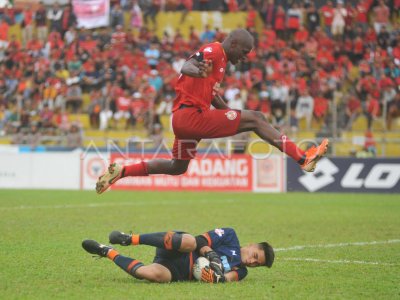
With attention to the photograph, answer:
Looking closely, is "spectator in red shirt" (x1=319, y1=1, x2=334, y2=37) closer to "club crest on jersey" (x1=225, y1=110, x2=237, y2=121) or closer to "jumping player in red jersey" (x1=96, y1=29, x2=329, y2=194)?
"jumping player in red jersey" (x1=96, y1=29, x2=329, y2=194)

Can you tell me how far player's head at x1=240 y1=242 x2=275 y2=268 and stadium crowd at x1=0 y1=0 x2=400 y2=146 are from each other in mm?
17918

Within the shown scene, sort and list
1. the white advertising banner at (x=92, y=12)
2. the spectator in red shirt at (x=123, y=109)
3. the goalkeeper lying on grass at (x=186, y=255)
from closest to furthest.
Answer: the goalkeeper lying on grass at (x=186, y=255) < the spectator in red shirt at (x=123, y=109) < the white advertising banner at (x=92, y=12)

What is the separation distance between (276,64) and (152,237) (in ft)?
72.2

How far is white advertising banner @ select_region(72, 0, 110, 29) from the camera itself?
112ft

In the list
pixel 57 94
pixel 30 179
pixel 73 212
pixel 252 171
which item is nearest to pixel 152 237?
pixel 73 212

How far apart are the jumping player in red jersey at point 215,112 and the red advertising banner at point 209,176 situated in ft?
49.0

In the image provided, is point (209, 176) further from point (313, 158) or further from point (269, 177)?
point (313, 158)

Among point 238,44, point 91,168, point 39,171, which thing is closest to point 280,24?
point 91,168

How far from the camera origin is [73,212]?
17.7 metres

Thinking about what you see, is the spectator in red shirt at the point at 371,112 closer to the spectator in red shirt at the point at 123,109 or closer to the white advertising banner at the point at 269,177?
the white advertising banner at the point at 269,177

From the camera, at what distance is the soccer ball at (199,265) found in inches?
334

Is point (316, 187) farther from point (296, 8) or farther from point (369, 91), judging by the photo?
point (296, 8)

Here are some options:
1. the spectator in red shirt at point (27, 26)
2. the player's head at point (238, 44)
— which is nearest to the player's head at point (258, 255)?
the player's head at point (238, 44)

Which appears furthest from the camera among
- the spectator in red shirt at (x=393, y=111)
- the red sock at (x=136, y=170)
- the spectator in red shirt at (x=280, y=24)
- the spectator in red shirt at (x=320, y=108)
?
the spectator in red shirt at (x=280, y=24)
